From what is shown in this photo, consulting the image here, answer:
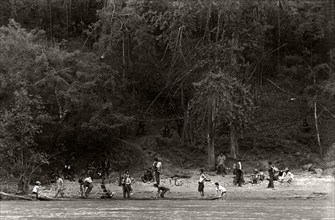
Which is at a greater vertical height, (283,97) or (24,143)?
(283,97)

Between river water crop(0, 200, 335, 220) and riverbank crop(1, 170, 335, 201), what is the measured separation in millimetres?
1481

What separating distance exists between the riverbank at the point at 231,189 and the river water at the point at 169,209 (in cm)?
148

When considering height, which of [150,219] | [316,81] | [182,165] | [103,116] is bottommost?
[150,219]

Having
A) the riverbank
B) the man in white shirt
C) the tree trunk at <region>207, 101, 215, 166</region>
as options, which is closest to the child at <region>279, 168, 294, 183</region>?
the riverbank

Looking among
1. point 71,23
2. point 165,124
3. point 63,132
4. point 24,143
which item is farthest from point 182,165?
point 71,23

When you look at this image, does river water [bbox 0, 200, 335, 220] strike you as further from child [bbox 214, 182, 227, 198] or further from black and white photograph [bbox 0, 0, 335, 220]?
child [bbox 214, 182, 227, 198]

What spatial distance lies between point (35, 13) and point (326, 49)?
22.4m

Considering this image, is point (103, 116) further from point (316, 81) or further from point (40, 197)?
point (316, 81)

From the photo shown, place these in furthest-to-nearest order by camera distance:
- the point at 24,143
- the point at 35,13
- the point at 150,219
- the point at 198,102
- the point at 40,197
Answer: the point at 35,13 → the point at 198,102 → the point at 24,143 → the point at 40,197 → the point at 150,219

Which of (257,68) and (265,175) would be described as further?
(257,68)

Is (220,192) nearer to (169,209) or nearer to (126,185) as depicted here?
(126,185)

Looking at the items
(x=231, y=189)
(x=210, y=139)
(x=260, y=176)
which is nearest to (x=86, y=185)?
(x=231, y=189)

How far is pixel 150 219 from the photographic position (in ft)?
79.0

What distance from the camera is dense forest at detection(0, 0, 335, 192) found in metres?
37.5
